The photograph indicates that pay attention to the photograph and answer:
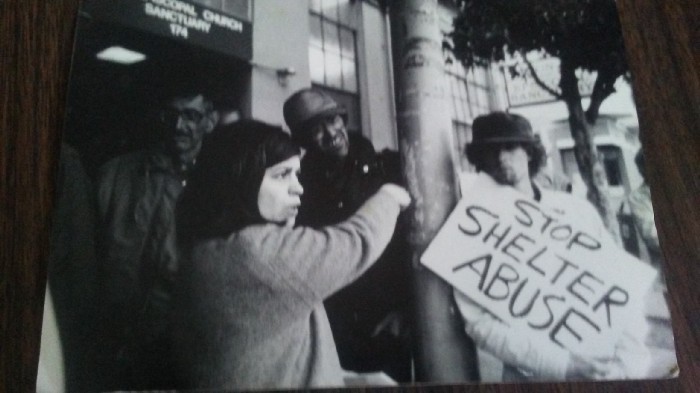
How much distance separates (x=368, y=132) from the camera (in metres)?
0.66

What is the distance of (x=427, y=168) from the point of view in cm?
65

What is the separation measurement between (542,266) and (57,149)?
1.91 ft

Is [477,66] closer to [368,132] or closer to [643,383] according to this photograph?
[368,132]

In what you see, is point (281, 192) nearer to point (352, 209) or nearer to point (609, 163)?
point (352, 209)

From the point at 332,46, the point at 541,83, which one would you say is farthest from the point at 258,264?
the point at 541,83

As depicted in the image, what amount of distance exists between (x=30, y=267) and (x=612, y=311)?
0.65 m

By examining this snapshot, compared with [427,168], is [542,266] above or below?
below

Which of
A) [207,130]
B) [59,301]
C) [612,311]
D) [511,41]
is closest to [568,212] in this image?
[612,311]

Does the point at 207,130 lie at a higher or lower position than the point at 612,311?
higher

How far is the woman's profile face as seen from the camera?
633mm

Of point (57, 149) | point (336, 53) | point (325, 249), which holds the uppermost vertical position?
point (336, 53)

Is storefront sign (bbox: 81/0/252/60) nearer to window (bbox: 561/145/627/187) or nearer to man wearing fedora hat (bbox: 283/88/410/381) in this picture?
man wearing fedora hat (bbox: 283/88/410/381)

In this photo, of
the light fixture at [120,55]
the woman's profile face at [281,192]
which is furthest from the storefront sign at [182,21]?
the woman's profile face at [281,192]

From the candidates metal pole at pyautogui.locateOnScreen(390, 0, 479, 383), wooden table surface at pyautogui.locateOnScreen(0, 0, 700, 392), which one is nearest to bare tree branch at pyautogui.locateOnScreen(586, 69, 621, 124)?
wooden table surface at pyautogui.locateOnScreen(0, 0, 700, 392)
